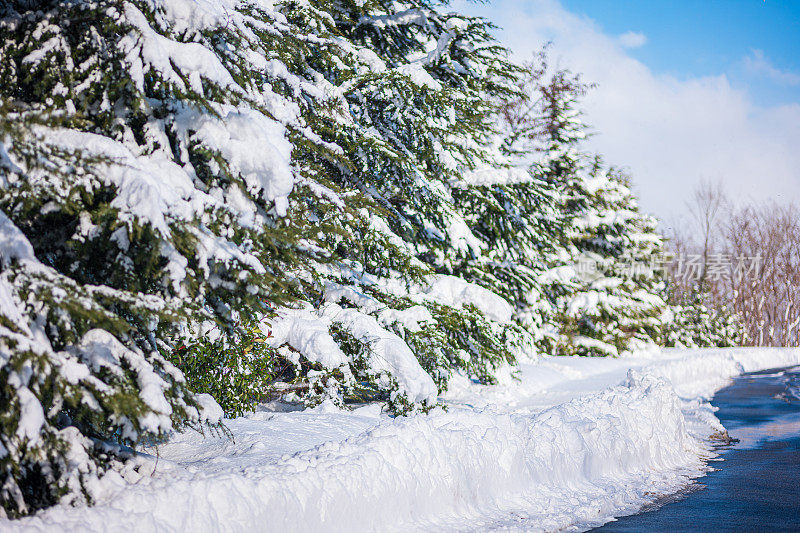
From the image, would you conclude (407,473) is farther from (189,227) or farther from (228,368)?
(228,368)

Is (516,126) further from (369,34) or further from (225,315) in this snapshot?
(225,315)

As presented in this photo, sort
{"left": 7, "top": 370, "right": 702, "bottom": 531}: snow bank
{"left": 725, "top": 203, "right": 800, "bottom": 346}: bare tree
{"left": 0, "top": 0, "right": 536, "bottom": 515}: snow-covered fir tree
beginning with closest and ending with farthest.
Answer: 1. {"left": 0, "top": 0, "right": 536, "bottom": 515}: snow-covered fir tree
2. {"left": 7, "top": 370, "right": 702, "bottom": 531}: snow bank
3. {"left": 725, "top": 203, "right": 800, "bottom": 346}: bare tree

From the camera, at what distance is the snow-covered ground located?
405cm

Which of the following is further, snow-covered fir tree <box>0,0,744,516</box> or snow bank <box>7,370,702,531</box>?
snow bank <box>7,370,702,531</box>

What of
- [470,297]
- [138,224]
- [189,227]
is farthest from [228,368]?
[470,297]

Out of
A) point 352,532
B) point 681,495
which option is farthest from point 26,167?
point 681,495

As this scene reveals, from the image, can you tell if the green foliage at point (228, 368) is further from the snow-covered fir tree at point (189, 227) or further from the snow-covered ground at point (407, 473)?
the snow-covered ground at point (407, 473)

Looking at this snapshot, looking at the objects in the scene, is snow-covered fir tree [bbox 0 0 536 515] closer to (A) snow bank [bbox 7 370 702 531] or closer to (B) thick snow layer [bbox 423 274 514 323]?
(A) snow bank [bbox 7 370 702 531]

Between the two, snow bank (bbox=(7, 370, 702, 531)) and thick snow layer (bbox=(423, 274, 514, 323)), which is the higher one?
thick snow layer (bbox=(423, 274, 514, 323))

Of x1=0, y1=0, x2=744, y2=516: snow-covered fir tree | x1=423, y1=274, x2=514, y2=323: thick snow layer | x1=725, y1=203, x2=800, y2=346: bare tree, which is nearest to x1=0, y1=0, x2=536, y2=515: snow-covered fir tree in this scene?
x1=0, y1=0, x2=744, y2=516: snow-covered fir tree

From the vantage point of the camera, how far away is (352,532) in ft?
15.1

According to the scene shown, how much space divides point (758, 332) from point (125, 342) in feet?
180

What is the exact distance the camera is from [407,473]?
5207 mm

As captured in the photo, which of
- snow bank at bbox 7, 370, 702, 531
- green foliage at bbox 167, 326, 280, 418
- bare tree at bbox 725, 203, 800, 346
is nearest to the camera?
snow bank at bbox 7, 370, 702, 531
